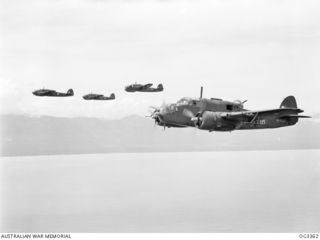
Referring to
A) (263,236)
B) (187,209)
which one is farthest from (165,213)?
(263,236)

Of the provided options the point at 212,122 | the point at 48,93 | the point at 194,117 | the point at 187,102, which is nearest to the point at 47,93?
the point at 48,93

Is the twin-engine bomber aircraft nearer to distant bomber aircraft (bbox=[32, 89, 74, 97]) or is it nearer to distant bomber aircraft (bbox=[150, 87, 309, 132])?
distant bomber aircraft (bbox=[32, 89, 74, 97])

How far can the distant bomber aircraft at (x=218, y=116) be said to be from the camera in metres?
32.3

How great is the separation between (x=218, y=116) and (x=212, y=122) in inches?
26.2

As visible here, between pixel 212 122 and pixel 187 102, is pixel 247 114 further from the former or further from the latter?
pixel 187 102

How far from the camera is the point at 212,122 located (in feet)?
106

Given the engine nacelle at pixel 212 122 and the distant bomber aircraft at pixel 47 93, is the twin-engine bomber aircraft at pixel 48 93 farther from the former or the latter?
the engine nacelle at pixel 212 122

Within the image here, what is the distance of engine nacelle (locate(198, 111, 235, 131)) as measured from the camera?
32.3 meters

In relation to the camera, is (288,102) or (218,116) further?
(288,102)

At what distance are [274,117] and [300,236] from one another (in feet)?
46.2

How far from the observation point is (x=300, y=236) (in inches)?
843

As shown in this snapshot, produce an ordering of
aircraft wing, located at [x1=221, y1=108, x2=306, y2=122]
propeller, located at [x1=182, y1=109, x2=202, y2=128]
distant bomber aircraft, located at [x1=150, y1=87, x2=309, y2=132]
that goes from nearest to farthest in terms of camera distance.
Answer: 1. aircraft wing, located at [x1=221, y1=108, x2=306, y2=122]
2. distant bomber aircraft, located at [x1=150, y1=87, x2=309, y2=132]
3. propeller, located at [x1=182, y1=109, x2=202, y2=128]

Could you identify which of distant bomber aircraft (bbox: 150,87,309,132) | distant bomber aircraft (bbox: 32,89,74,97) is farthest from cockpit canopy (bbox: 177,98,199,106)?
distant bomber aircraft (bbox: 32,89,74,97)

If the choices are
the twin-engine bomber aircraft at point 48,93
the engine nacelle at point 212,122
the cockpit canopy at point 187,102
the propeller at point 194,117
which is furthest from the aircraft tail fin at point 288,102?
the twin-engine bomber aircraft at point 48,93
